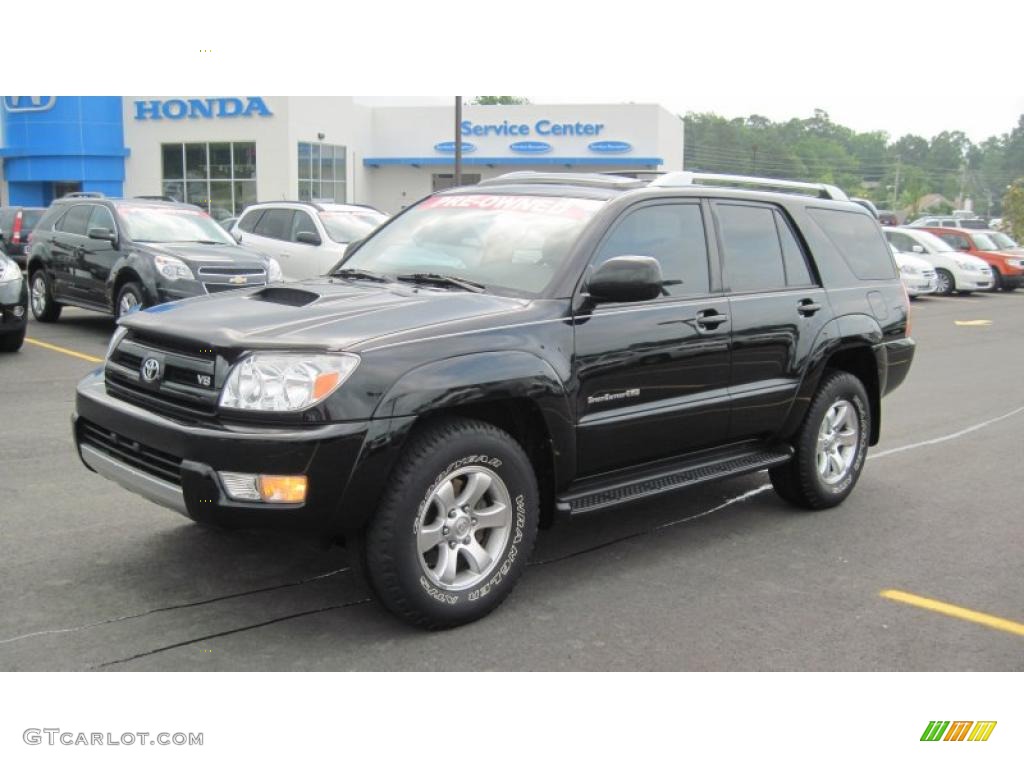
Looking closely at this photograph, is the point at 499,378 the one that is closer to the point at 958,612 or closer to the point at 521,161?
the point at 958,612

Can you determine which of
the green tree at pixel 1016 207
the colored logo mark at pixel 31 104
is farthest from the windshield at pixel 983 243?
the colored logo mark at pixel 31 104

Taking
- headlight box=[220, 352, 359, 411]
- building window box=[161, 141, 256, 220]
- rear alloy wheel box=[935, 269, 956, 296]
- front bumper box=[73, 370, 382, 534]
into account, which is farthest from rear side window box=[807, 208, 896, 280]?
building window box=[161, 141, 256, 220]

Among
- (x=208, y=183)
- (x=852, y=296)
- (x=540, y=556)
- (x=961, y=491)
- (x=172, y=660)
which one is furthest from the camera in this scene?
(x=208, y=183)

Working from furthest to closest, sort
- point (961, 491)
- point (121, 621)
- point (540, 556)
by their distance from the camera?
point (961, 491) → point (540, 556) → point (121, 621)

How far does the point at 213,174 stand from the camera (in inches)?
1640

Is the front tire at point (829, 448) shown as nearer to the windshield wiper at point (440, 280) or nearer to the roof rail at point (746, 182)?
the roof rail at point (746, 182)

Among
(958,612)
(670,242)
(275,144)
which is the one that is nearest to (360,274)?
(670,242)

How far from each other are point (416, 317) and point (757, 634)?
1902mm

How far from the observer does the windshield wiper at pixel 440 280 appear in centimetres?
473

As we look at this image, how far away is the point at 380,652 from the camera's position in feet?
12.9

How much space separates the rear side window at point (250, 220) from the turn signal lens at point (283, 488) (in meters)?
13.2

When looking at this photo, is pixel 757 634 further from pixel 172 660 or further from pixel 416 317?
pixel 172 660

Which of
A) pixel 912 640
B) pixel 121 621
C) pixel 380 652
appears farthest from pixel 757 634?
pixel 121 621
